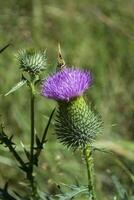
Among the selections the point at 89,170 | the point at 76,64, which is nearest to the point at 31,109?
the point at 89,170

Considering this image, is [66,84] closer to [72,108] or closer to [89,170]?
[72,108]

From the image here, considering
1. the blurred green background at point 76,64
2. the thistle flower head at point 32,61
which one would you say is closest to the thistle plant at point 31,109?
the thistle flower head at point 32,61

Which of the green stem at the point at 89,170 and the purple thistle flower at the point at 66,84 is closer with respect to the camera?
the green stem at the point at 89,170

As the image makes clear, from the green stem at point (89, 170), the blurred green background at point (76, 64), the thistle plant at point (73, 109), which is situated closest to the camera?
the green stem at point (89, 170)

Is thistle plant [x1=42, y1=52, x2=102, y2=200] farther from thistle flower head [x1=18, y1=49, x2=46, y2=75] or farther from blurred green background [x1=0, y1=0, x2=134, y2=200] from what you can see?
blurred green background [x1=0, y1=0, x2=134, y2=200]

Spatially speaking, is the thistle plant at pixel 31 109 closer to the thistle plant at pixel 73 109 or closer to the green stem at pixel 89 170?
the thistle plant at pixel 73 109

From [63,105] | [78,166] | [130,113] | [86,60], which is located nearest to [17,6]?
[86,60]

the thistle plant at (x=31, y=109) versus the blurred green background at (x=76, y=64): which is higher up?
the thistle plant at (x=31, y=109)

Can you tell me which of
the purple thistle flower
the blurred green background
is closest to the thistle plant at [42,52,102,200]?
the purple thistle flower
